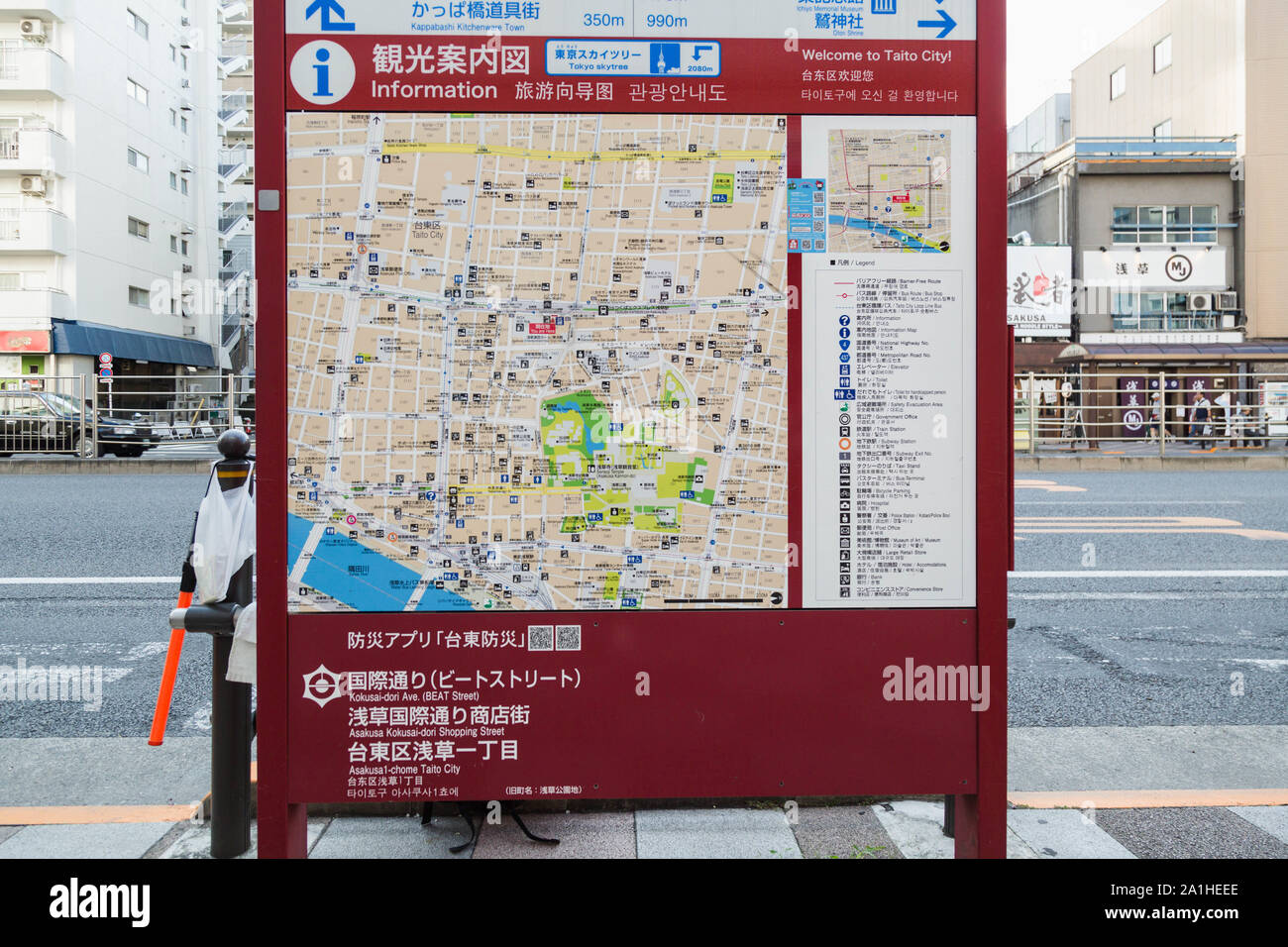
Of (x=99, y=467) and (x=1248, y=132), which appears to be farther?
(x=1248, y=132)

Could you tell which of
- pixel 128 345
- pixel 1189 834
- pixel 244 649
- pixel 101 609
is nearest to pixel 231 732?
pixel 244 649

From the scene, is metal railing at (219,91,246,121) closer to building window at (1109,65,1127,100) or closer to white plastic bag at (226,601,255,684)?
building window at (1109,65,1127,100)

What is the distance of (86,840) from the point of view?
3262 millimetres

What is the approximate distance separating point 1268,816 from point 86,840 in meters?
4.47

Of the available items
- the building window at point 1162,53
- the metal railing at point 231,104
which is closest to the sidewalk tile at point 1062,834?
the building window at point 1162,53

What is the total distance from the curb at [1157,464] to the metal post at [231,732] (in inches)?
734

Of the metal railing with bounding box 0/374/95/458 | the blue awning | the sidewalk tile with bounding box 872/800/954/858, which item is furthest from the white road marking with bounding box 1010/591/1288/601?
the blue awning

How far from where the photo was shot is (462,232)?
254 centimetres

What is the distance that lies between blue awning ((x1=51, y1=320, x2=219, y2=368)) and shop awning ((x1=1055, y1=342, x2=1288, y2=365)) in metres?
34.8

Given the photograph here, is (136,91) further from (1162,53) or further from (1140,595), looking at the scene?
(1140,595)

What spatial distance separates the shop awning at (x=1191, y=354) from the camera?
91.8ft

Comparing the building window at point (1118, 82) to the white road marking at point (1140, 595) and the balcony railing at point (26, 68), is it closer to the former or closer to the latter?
the white road marking at point (1140, 595)

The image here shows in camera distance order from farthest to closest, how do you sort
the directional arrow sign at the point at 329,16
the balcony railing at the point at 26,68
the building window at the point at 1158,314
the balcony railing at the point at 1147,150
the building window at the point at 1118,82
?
the building window at the point at 1118,82 → the balcony railing at the point at 26,68 → the balcony railing at the point at 1147,150 → the building window at the point at 1158,314 → the directional arrow sign at the point at 329,16
